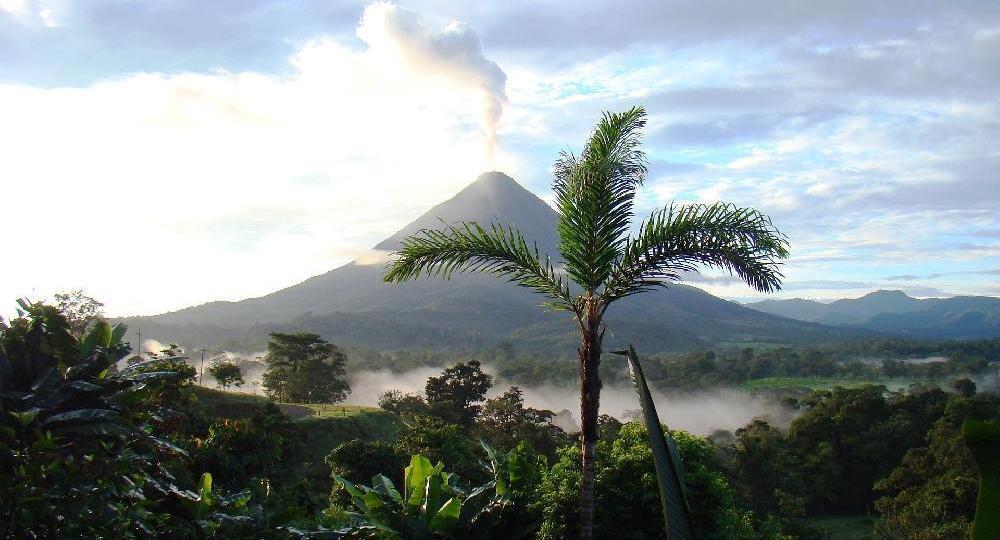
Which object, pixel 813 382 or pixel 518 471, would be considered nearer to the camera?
pixel 518 471

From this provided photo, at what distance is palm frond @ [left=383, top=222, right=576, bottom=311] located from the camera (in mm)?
6488

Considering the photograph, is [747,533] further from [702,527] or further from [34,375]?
[34,375]

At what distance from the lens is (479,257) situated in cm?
659

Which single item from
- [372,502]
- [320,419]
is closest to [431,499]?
[372,502]

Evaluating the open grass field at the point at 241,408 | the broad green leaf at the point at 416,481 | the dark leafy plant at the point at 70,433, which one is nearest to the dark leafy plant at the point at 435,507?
the broad green leaf at the point at 416,481

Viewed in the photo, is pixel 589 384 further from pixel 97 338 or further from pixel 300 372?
pixel 300 372

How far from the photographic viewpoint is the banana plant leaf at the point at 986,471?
1111 millimetres

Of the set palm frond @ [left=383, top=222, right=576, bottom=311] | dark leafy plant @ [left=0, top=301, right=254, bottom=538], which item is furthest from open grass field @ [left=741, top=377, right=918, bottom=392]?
dark leafy plant @ [left=0, top=301, right=254, bottom=538]

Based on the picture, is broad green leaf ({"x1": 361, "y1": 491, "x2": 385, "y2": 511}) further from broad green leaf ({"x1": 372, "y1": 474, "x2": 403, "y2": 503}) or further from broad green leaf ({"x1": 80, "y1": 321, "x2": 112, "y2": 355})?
broad green leaf ({"x1": 80, "y1": 321, "x2": 112, "y2": 355})

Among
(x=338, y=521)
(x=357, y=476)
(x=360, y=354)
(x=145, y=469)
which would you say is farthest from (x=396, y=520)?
(x=360, y=354)

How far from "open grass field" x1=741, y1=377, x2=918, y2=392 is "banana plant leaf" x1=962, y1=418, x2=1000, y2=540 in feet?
321

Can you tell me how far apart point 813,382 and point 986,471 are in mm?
109609

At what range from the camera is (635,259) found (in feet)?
19.9

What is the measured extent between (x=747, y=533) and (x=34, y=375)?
908cm
